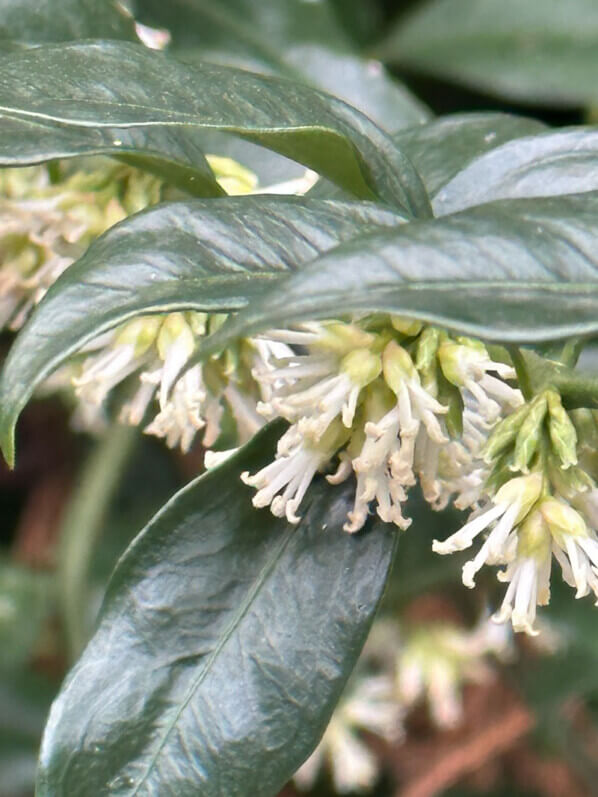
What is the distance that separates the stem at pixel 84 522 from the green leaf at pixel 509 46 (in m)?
0.59

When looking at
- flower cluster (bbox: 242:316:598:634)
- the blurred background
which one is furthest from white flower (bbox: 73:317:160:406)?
the blurred background

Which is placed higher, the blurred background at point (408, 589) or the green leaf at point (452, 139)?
the green leaf at point (452, 139)

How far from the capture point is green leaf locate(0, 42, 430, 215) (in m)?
0.53

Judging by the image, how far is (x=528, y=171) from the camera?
0.65 meters

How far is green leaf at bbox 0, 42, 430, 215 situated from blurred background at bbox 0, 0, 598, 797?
0.57 m

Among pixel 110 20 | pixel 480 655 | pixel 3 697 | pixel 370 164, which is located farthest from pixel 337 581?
pixel 3 697

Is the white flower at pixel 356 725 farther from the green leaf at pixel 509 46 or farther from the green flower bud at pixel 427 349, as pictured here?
the green flower bud at pixel 427 349

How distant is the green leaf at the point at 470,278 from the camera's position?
1.37 feet

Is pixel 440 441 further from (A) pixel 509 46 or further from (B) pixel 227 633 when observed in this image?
(A) pixel 509 46

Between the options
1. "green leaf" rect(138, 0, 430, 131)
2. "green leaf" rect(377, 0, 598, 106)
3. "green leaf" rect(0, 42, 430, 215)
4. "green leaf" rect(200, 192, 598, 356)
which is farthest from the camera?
"green leaf" rect(377, 0, 598, 106)

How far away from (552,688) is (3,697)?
2.28 ft

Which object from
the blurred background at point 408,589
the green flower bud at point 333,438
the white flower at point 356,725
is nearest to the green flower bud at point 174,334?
the green flower bud at point 333,438

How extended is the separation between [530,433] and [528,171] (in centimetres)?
17

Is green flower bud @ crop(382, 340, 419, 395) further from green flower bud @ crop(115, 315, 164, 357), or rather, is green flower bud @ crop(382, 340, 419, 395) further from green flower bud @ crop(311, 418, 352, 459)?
green flower bud @ crop(115, 315, 164, 357)
